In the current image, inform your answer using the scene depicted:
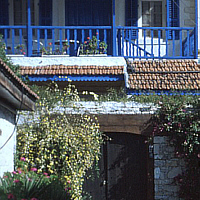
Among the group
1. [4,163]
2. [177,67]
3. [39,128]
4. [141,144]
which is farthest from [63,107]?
[177,67]

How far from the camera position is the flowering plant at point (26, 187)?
Result: 8039mm

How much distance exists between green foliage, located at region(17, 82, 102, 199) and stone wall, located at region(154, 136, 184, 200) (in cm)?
139

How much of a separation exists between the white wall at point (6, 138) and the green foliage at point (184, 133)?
378 centimetres

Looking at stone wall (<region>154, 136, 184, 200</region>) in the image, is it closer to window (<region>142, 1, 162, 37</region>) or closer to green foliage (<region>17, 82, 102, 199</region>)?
green foliage (<region>17, 82, 102, 199</region>)

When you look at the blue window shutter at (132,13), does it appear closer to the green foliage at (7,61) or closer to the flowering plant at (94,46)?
the flowering plant at (94,46)

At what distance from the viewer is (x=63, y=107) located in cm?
1180

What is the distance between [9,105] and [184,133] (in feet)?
15.0

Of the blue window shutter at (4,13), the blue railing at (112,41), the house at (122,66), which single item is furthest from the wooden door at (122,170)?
the blue window shutter at (4,13)

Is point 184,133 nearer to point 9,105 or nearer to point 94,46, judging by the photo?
point 9,105

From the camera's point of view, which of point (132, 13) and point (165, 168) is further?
point (132, 13)

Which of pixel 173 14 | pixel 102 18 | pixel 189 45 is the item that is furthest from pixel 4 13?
pixel 189 45

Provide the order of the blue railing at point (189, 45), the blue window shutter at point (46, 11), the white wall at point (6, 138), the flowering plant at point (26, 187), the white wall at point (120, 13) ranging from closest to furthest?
the flowering plant at point (26, 187) < the white wall at point (6, 138) < the blue railing at point (189, 45) < the blue window shutter at point (46, 11) < the white wall at point (120, 13)

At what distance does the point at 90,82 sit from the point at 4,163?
7015 mm

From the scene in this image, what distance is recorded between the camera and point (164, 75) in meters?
14.8
